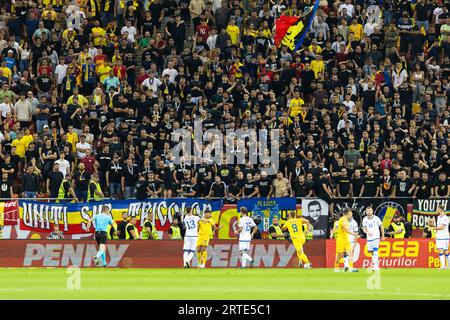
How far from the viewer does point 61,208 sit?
43.0m

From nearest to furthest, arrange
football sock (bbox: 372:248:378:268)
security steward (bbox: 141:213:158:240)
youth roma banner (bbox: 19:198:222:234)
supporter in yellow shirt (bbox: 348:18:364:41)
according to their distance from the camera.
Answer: football sock (bbox: 372:248:378:268), youth roma banner (bbox: 19:198:222:234), security steward (bbox: 141:213:158:240), supporter in yellow shirt (bbox: 348:18:364:41)

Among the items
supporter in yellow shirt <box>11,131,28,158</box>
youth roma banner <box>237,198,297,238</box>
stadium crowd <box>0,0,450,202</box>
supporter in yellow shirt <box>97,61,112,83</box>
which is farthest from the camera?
supporter in yellow shirt <box>97,61,112,83</box>

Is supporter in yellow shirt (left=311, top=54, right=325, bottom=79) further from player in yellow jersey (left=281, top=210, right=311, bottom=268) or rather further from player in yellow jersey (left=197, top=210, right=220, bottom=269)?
player in yellow jersey (left=197, top=210, right=220, bottom=269)

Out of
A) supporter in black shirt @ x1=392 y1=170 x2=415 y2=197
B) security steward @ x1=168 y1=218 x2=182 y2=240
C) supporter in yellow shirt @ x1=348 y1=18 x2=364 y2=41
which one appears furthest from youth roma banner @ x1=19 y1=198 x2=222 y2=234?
supporter in yellow shirt @ x1=348 y1=18 x2=364 y2=41

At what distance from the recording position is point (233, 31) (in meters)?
49.0

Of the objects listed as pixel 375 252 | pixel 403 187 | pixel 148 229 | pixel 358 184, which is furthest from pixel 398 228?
pixel 148 229

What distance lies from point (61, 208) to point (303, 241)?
27.3 ft

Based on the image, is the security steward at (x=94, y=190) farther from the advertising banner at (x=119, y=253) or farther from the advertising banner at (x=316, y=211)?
the advertising banner at (x=316, y=211)

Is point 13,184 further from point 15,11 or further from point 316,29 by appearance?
point 316,29

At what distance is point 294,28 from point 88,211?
9956 millimetres

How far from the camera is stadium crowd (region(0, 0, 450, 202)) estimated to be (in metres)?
43.7

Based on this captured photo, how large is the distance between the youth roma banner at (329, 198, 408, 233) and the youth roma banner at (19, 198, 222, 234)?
4156 mm

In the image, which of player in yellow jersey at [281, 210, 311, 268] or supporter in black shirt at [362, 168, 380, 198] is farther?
supporter in black shirt at [362, 168, 380, 198]
